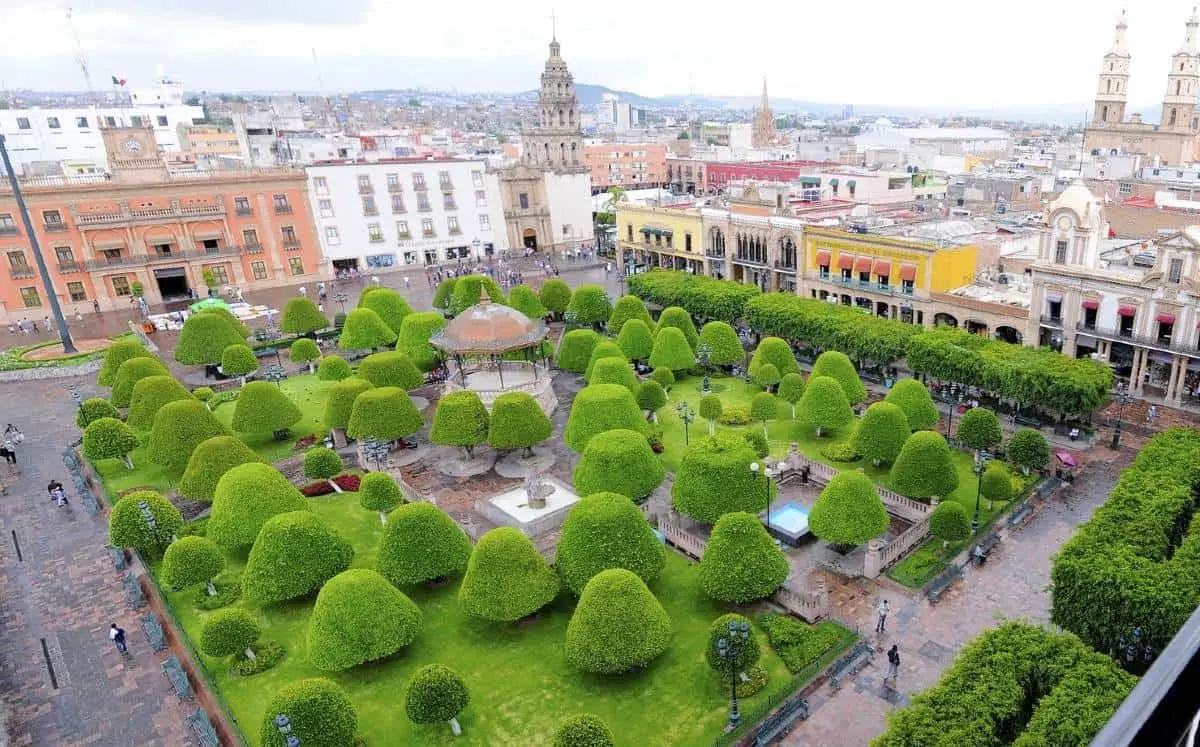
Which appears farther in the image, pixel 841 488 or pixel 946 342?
pixel 946 342

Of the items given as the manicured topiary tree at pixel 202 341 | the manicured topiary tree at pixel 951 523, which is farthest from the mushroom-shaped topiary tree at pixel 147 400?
the manicured topiary tree at pixel 951 523

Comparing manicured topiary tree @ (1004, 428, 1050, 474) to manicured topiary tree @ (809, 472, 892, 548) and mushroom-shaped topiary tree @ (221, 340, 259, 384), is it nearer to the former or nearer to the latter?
manicured topiary tree @ (809, 472, 892, 548)

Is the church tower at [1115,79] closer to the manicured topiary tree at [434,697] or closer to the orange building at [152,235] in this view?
the orange building at [152,235]

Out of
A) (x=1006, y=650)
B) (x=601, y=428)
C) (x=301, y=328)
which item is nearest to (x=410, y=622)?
(x=601, y=428)

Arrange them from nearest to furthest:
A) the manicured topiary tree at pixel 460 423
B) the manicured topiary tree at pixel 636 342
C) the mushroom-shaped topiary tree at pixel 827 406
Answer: the manicured topiary tree at pixel 460 423, the mushroom-shaped topiary tree at pixel 827 406, the manicured topiary tree at pixel 636 342

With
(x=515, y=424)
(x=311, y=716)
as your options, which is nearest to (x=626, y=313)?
(x=515, y=424)

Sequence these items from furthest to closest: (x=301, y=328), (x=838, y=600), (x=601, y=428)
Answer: (x=301, y=328) < (x=601, y=428) < (x=838, y=600)

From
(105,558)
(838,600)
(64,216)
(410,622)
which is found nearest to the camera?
(410,622)

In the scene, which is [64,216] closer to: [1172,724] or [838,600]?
[838,600]
